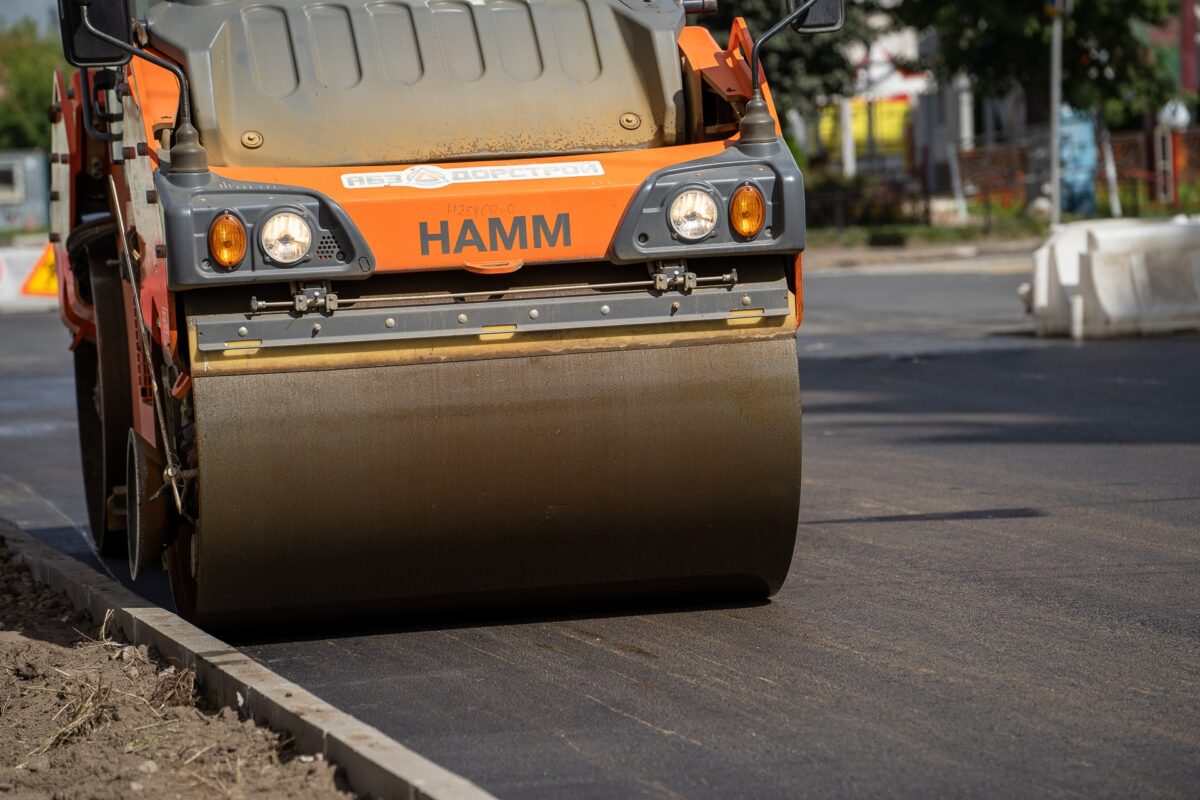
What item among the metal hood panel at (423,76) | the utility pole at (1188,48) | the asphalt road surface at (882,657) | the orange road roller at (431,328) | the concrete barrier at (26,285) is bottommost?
the asphalt road surface at (882,657)

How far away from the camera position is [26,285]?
28.4 m

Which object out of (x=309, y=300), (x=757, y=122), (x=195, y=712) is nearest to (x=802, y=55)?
(x=757, y=122)

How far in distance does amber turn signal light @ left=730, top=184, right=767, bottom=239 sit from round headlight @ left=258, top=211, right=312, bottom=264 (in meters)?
1.32

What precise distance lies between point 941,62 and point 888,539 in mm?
28514

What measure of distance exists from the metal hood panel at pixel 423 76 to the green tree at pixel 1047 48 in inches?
1067

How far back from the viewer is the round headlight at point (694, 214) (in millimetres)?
6188

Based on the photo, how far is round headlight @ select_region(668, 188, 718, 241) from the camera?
619cm

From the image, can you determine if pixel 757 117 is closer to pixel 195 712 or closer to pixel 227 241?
pixel 227 241

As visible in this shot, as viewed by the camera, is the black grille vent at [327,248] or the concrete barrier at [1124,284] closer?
the black grille vent at [327,248]

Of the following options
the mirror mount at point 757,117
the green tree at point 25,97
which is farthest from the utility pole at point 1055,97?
the green tree at point 25,97

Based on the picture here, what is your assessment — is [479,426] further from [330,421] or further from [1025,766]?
[1025,766]

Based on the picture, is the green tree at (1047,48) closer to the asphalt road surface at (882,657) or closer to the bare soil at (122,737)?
the asphalt road surface at (882,657)

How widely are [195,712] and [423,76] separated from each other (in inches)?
95.5

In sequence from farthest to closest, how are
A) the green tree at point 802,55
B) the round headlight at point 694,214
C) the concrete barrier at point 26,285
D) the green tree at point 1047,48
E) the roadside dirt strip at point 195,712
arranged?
1. the green tree at point 802,55
2. the green tree at point 1047,48
3. the concrete barrier at point 26,285
4. the round headlight at point 694,214
5. the roadside dirt strip at point 195,712
